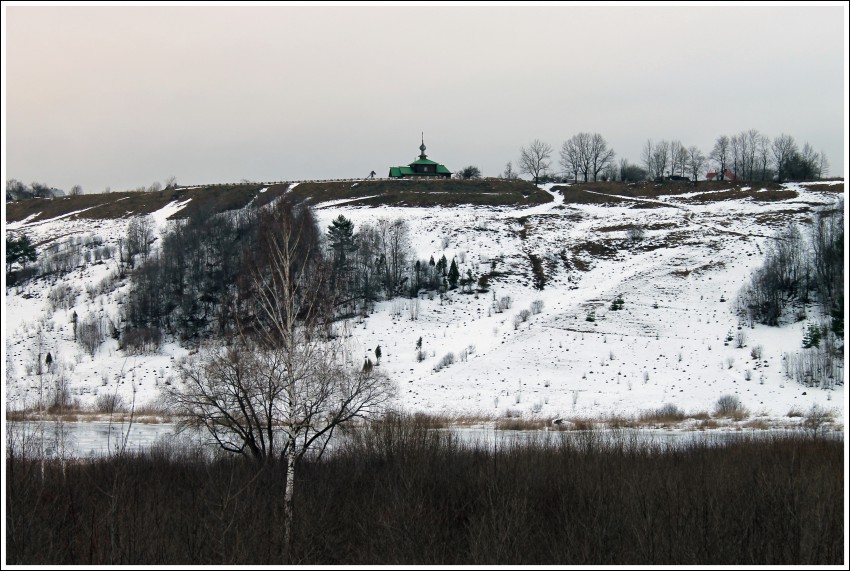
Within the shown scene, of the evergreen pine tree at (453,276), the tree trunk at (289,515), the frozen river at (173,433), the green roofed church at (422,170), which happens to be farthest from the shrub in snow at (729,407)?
the green roofed church at (422,170)

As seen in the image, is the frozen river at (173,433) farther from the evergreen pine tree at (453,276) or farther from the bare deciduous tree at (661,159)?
the bare deciduous tree at (661,159)

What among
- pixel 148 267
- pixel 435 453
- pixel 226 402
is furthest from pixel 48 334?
pixel 435 453

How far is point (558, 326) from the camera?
58781 millimetres

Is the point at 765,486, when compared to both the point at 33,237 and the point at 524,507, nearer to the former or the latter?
the point at 524,507

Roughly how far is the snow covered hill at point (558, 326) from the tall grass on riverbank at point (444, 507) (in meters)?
17.6

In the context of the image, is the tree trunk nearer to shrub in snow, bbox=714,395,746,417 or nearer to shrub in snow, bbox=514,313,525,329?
shrub in snow, bbox=714,395,746,417

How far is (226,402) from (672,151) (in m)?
131

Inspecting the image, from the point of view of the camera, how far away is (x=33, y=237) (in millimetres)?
90125

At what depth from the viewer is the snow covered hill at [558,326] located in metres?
46.3

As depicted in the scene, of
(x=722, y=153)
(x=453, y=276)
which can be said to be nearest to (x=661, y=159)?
(x=722, y=153)

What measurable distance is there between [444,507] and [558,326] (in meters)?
38.6

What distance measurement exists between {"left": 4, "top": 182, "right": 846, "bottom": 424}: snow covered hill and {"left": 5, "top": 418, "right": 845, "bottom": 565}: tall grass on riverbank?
57.8ft

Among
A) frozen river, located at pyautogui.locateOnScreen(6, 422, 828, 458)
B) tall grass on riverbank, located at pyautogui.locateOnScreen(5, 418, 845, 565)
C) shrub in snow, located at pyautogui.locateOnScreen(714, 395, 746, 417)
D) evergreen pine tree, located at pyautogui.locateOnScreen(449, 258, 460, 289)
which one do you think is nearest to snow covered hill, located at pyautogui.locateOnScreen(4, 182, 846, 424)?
shrub in snow, located at pyautogui.locateOnScreen(714, 395, 746, 417)

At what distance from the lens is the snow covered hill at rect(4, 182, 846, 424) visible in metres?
46.3
